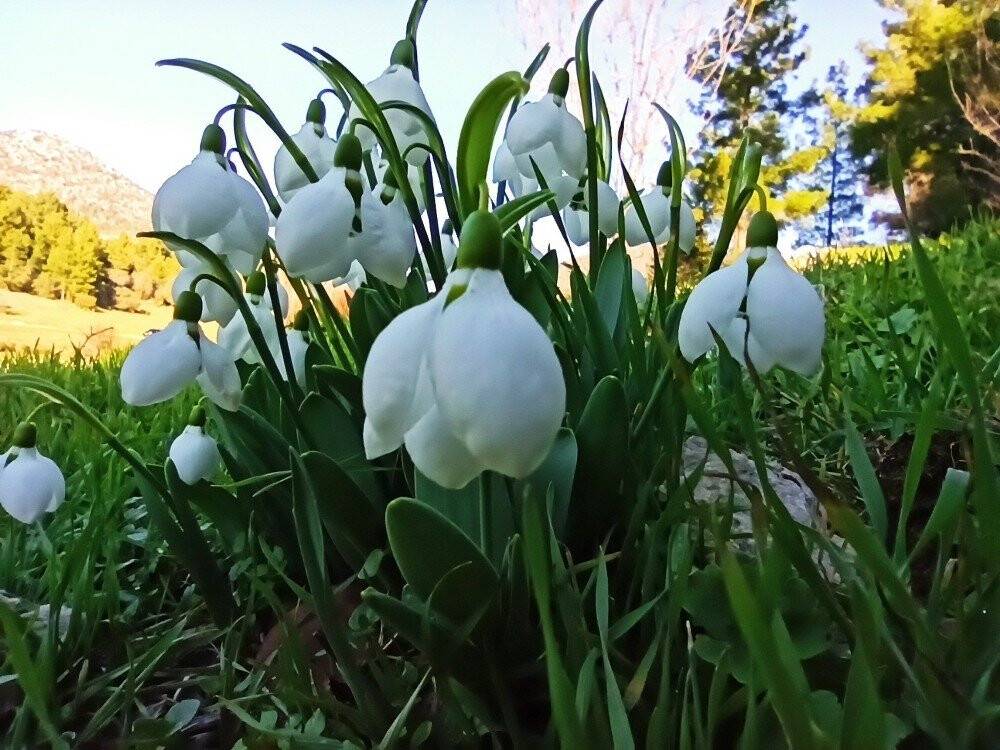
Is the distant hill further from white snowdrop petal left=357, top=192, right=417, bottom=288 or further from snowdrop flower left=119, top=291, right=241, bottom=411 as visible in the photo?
white snowdrop petal left=357, top=192, right=417, bottom=288

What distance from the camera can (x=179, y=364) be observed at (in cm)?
66

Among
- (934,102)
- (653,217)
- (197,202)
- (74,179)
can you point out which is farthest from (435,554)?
(934,102)

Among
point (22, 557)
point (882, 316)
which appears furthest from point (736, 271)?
point (882, 316)

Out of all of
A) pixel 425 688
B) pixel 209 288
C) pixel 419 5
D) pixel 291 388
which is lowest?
pixel 425 688

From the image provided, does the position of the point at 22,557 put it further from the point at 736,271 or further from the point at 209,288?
the point at 736,271

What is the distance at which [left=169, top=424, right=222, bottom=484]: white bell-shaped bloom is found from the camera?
79cm

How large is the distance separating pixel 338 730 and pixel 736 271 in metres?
0.44

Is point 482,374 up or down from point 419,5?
down

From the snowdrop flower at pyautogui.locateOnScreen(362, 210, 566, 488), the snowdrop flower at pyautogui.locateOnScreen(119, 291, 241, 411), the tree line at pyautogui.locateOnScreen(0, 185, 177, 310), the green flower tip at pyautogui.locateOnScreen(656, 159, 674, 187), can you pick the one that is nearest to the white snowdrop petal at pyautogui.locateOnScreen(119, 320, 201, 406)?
the snowdrop flower at pyautogui.locateOnScreen(119, 291, 241, 411)

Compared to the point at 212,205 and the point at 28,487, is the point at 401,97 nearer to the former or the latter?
the point at 212,205

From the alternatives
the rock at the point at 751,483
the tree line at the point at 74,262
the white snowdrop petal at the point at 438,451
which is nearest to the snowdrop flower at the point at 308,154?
the white snowdrop petal at the point at 438,451

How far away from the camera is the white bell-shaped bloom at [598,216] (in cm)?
91

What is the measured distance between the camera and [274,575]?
2.74 ft

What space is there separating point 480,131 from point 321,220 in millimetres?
159
